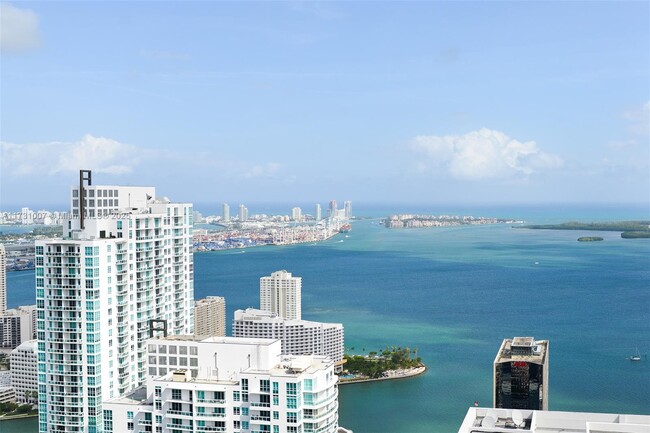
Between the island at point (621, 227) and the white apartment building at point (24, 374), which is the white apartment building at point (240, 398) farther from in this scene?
the island at point (621, 227)

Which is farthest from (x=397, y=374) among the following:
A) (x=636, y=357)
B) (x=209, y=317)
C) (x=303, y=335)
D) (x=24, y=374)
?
(x=24, y=374)

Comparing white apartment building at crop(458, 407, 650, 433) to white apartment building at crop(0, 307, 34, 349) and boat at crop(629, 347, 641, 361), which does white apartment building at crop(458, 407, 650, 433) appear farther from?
white apartment building at crop(0, 307, 34, 349)

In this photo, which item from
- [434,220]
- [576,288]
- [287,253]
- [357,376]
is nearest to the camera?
[357,376]

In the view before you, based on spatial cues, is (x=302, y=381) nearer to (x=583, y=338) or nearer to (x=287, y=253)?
(x=583, y=338)

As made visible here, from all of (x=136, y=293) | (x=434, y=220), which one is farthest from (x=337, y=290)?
(x=434, y=220)

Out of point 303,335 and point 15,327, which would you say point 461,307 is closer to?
point 303,335

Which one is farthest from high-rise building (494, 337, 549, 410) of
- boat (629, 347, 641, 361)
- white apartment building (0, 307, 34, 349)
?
white apartment building (0, 307, 34, 349)
